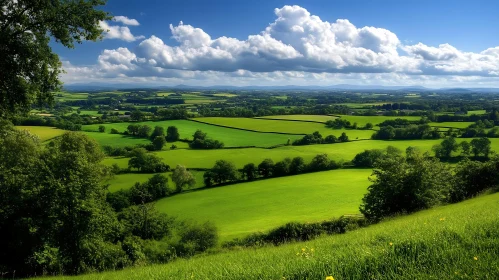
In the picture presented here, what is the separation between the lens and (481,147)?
78500 mm

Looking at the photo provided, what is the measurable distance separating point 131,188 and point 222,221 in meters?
20.1

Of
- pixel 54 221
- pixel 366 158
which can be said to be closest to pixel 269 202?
pixel 366 158

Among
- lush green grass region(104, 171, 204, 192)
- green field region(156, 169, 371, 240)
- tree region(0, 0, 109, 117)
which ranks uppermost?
tree region(0, 0, 109, 117)

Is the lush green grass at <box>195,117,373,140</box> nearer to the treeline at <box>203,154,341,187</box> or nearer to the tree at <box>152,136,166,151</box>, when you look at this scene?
the treeline at <box>203,154,341,187</box>

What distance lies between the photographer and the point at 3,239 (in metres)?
19.9

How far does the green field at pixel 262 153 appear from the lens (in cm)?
7506

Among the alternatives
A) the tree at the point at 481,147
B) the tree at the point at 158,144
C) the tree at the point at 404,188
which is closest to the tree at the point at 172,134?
the tree at the point at 158,144

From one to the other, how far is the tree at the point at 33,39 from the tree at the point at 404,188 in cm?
2510

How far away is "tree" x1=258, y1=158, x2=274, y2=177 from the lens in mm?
72188

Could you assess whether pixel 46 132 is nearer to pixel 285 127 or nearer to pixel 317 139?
pixel 285 127

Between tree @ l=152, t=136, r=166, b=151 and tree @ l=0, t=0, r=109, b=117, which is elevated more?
tree @ l=0, t=0, r=109, b=117

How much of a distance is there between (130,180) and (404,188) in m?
50.6

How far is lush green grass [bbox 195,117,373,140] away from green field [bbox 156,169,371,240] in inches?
1806

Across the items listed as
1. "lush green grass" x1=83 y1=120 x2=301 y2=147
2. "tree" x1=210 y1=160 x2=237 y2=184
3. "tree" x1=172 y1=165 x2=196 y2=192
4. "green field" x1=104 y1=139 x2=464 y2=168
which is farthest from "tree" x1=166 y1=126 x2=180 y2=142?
"tree" x1=172 y1=165 x2=196 y2=192
